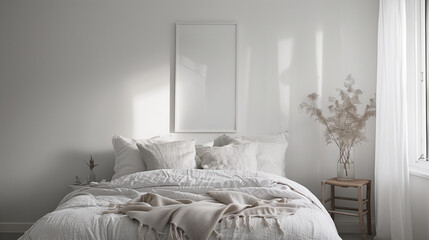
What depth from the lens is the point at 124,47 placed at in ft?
16.3

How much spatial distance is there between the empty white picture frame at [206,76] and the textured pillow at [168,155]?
64 centimetres

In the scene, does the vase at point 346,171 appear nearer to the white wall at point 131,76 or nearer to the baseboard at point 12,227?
the white wall at point 131,76

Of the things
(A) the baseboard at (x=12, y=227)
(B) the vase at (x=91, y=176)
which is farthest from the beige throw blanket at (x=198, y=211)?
(A) the baseboard at (x=12, y=227)

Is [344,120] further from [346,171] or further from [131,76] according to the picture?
[131,76]

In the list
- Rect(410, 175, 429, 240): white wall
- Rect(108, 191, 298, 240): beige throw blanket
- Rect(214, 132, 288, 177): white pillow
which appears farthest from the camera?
Rect(214, 132, 288, 177): white pillow

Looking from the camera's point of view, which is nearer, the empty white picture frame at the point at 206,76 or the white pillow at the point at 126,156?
the white pillow at the point at 126,156

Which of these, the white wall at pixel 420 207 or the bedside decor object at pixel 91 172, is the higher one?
the bedside decor object at pixel 91 172

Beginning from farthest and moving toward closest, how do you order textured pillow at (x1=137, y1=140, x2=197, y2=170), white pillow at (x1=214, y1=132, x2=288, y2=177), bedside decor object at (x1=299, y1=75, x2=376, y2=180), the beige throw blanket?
bedside decor object at (x1=299, y1=75, x2=376, y2=180), white pillow at (x1=214, y1=132, x2=288, y2=177), textured pillow at (x1=137, y1=140, x2=197, y2=170), the beige throw blanket

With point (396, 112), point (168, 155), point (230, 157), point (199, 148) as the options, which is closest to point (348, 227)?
point (396, 112)

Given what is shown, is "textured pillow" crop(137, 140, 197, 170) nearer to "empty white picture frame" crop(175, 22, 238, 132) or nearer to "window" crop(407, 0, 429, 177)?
"empty white picture frame" crop(175, 22, 238, 132)

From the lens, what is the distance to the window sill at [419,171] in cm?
403

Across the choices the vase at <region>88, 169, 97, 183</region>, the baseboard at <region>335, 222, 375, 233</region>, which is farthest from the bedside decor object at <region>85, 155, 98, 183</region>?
the baseboard at <region>335, 222, 375, 233</region>

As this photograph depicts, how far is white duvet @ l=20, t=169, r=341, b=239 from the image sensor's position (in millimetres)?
2613

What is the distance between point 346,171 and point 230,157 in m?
1.26
